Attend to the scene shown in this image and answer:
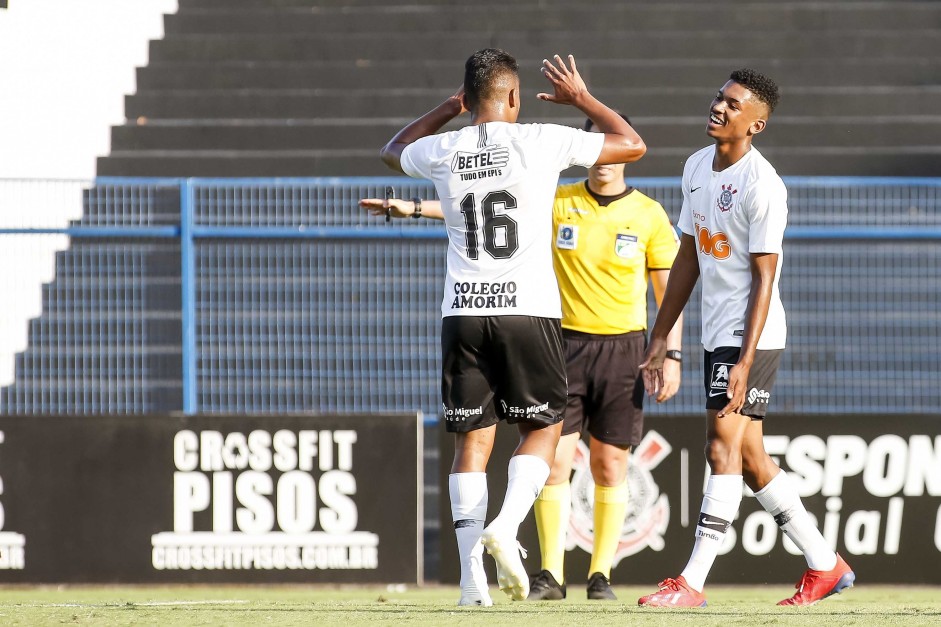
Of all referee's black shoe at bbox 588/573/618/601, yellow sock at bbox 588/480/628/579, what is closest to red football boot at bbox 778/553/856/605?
referee's black shoe at bbox 588/573/618/601

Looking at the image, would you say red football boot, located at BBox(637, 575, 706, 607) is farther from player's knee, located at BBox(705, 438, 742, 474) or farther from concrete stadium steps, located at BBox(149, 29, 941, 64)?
concrete stadium steps, located at BBox(149, 29, 941, 64)

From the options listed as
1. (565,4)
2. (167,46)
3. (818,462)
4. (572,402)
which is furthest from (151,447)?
(565,4)

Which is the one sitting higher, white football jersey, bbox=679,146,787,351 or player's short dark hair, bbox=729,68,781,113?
player's short dark hair, bbox=729,68,781,113

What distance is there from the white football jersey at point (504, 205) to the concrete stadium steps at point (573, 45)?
7.14m

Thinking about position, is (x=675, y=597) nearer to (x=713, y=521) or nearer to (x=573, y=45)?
(x=713, y=521)

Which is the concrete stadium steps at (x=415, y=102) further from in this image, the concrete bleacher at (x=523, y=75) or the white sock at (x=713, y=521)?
the white sock at (x=713, y=521)

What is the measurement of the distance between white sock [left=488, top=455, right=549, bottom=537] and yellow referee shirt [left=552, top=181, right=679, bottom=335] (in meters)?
1.53

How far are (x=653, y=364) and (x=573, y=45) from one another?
277 inches

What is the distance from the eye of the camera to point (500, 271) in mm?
4980

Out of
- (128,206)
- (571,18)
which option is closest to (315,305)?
(128,206)

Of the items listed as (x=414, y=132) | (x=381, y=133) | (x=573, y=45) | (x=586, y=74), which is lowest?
(x=414, y=132)

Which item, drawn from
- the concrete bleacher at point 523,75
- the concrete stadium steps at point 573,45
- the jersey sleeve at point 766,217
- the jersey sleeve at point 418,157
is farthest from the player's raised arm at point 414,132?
the concrete stadium steps at point 573,45

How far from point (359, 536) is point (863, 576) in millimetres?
2920

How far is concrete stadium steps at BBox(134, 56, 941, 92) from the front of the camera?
1177 centimetres
